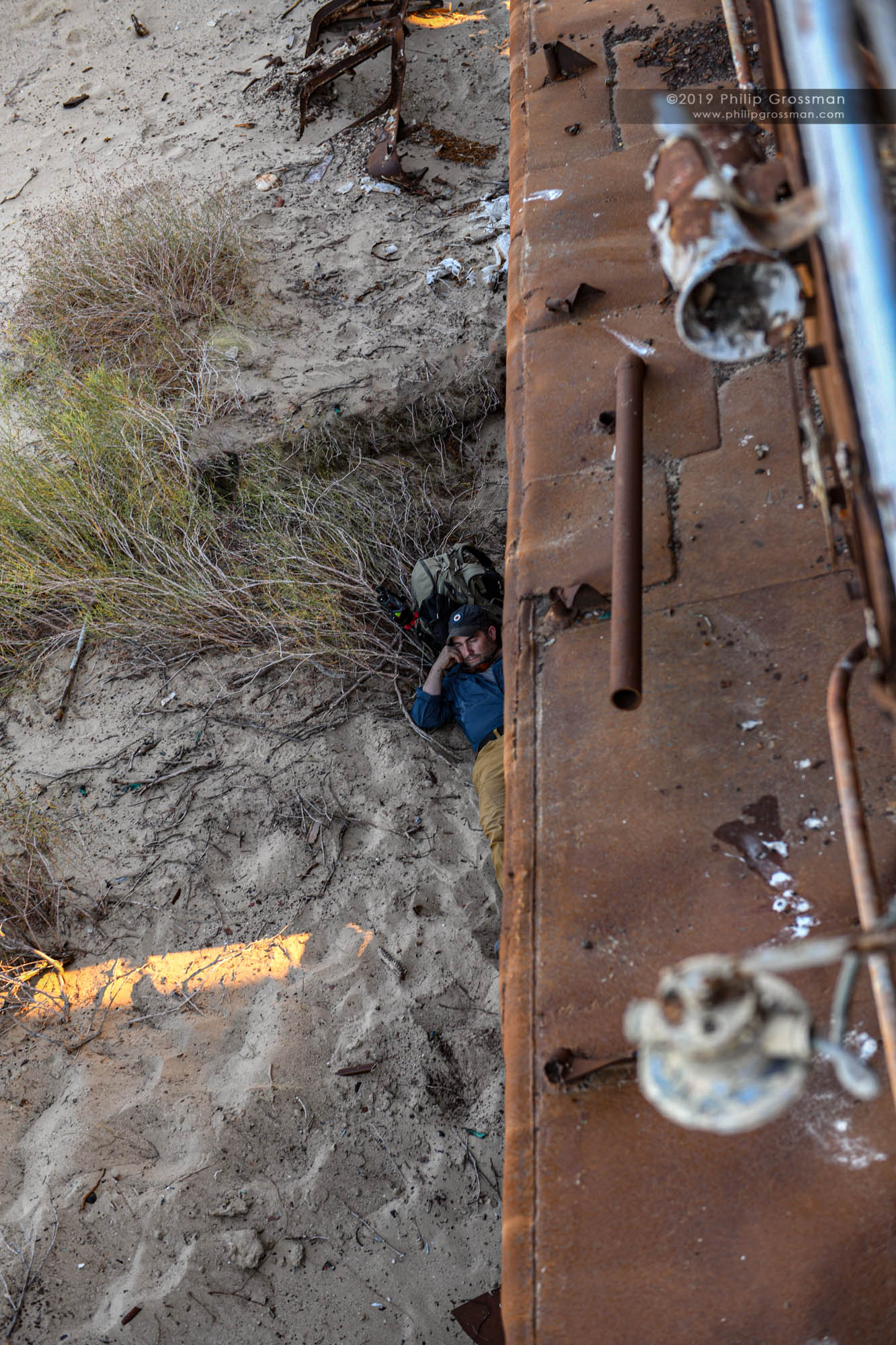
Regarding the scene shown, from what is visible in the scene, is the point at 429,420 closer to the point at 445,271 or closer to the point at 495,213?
the point at 445,271

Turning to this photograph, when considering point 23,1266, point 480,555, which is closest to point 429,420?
point 480,555

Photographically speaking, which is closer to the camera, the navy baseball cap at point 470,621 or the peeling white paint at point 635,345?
the peeling white paint at point 635,345

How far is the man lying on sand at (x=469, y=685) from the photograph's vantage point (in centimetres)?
335

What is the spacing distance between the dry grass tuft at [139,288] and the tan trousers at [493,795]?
256 centimetres

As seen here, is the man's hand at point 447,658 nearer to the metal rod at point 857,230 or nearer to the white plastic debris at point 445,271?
the white plastic debris at point 445,271

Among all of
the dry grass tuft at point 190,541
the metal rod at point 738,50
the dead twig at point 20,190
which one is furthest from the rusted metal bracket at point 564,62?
the dead twig at point 20,190

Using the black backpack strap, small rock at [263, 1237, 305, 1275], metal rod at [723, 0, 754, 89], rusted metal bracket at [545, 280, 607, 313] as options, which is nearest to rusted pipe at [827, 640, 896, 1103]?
metal rod at [723, 0, 754, 89]

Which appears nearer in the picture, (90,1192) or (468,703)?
(90,1192)

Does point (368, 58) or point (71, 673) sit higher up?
point (368, 58)

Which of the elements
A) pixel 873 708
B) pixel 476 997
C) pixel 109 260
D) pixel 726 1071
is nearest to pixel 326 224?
pixel 109 260

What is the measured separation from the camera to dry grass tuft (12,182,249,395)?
15.4 ft

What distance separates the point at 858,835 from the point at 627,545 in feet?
2.39

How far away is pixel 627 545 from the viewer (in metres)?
1.63

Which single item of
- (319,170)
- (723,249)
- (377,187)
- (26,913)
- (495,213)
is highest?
(723,249)
